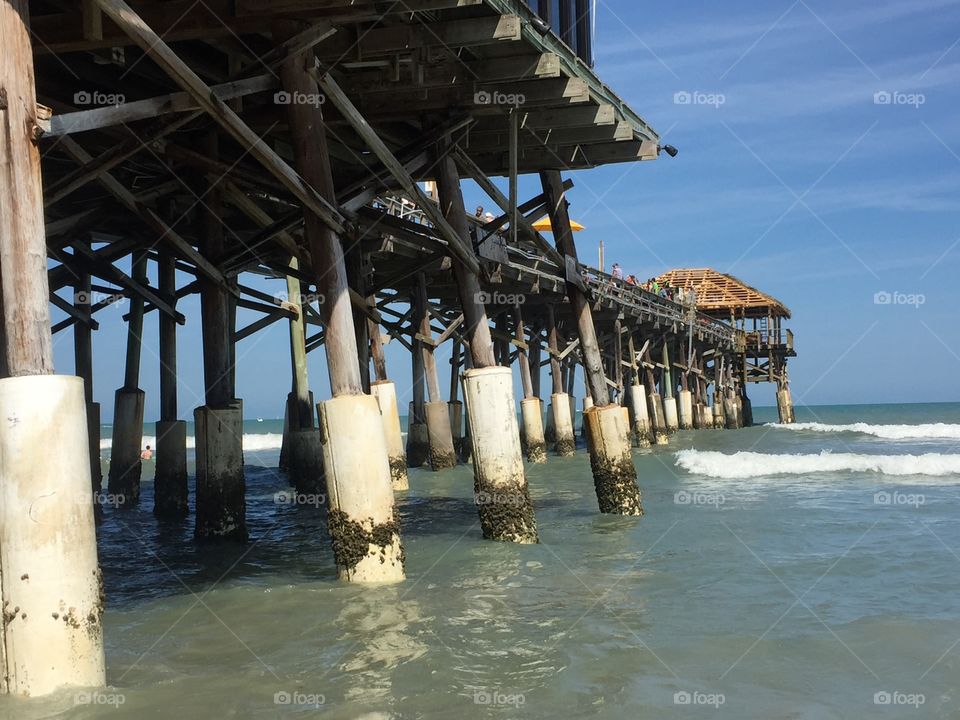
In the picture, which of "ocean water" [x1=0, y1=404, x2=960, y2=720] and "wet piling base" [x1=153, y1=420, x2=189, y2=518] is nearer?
"ocean water" [x1=0, y1=404, x2=960, y2=720]

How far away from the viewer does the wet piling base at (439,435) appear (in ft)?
62.6

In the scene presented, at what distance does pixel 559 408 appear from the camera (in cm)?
2533

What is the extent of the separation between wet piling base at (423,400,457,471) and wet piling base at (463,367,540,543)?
30.5 feet

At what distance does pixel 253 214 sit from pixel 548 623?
594cm

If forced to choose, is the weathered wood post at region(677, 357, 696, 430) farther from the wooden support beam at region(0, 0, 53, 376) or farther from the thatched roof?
the wooden support beam at region(0, 0, 53, 376)

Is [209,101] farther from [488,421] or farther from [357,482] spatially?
[488,421]

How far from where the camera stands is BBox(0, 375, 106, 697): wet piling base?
459cm

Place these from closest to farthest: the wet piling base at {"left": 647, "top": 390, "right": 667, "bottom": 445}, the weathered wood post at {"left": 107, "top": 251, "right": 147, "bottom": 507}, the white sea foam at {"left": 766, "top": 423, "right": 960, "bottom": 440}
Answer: the weathered wood post at {"left": 107, "top": 251, "right": 147, "bottom": 507}, the wet piling base at {"left": 647, "top": 390, "right": 667, "bottom": 445}, the white sea foam at {"left": 766, "top": 423, "right": 960, "bottom": 440}

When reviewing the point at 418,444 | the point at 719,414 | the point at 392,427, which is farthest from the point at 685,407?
the point at 392,427

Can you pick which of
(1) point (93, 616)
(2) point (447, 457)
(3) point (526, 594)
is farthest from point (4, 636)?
(2) point (447, 457)

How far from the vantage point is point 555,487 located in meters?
17.2

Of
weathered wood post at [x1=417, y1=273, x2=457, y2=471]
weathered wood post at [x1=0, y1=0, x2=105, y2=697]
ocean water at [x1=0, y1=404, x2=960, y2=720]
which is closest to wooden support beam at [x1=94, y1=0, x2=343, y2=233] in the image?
weathered wood post at [x1=0, y1=0, x2=105, y2=697]

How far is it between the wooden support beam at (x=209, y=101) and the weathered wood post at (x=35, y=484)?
87 cm

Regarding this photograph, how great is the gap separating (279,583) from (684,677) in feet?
12.7
